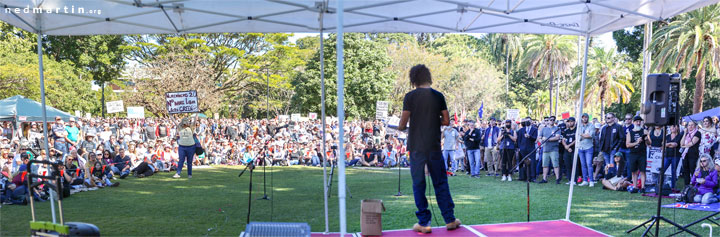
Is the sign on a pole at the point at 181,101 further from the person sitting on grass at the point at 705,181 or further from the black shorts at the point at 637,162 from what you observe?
the person sitting on grass at the point at 705,181

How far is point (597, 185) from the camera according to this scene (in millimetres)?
11969

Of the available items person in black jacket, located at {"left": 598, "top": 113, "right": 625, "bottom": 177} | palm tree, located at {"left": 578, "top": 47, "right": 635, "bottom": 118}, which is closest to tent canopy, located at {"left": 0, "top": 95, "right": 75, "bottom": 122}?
person in black jacket, located at {"left": 598, "top": 113, "right": 625, "bottom": 177}

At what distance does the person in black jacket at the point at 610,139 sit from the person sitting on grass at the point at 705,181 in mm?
2395

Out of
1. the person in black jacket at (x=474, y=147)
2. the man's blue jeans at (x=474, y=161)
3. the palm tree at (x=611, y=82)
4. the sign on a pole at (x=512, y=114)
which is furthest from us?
the palm tree at (x=611, y=82)

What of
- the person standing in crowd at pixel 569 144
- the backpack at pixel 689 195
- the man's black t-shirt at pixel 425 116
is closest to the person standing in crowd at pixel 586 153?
the person standing in crowd at pixel 569 144

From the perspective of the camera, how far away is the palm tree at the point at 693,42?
2125 centimetres

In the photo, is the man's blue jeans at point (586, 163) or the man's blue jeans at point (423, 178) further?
the man's blue jeans at point (586, 163)

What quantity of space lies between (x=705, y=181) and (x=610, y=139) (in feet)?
10.1

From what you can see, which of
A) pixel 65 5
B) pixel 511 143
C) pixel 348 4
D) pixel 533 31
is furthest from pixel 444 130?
pixel 65 5

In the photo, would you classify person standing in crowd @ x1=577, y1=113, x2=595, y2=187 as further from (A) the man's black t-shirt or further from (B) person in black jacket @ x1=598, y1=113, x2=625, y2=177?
(A) the man's black t-shirt

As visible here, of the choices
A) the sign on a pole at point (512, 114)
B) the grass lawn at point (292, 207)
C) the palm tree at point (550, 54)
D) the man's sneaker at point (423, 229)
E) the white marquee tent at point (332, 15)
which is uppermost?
the palm tree at point (550, 54)

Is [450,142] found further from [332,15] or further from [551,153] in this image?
[332,15]

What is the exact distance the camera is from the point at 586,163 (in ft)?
40.1

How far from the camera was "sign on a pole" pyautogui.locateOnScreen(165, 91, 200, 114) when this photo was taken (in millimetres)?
14688
